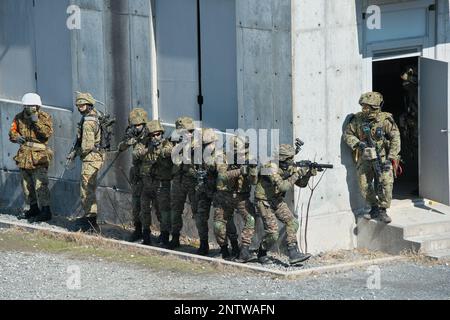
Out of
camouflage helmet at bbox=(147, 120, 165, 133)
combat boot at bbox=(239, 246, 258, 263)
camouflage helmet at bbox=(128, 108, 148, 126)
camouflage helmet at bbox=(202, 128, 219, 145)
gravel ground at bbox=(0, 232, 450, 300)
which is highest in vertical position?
camouflage helmet at bbox=(128, 108, 148, 126)

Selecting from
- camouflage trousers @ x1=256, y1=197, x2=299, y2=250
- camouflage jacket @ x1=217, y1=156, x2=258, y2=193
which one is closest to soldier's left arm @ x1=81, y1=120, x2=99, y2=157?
camouflage jacket @ x1=217, y1=156, x2=258, y2=193

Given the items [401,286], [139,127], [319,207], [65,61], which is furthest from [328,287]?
[65,61]

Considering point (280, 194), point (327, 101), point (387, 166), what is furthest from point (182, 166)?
point (387, 166)

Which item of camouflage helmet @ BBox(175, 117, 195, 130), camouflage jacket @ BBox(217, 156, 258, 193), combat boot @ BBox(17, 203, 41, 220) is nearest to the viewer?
camouflage jacket @ BBox(217, 156, 258, 193)

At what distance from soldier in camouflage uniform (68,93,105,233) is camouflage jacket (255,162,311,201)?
3208mm

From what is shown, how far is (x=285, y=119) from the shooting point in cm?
1664

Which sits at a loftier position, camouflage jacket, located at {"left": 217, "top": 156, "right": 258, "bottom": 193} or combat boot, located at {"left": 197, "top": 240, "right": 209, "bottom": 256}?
camouflage jacket, located at {"left": 217, "top": 156, "right": 258, "bottom": 193}

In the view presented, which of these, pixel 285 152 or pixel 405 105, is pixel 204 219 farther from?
pixel 405 105

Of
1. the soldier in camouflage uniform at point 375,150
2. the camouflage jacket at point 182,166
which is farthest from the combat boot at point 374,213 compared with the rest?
the camouflage jacket at point 182,166

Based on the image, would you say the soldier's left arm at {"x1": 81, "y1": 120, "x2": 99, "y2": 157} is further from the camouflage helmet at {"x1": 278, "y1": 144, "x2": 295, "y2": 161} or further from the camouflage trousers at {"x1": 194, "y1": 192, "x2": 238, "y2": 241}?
the camouflage helmet at {"x1": 278, "y1": 144, "x2": 295, "y2": 161}

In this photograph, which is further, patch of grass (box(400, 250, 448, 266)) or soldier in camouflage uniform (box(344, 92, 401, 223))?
soldier in camouflage uniform (box(344, 92, 401, 223))

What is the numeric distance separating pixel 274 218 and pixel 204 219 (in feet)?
3.62

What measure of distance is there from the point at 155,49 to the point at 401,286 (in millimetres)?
5429

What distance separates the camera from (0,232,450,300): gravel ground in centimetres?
1463
